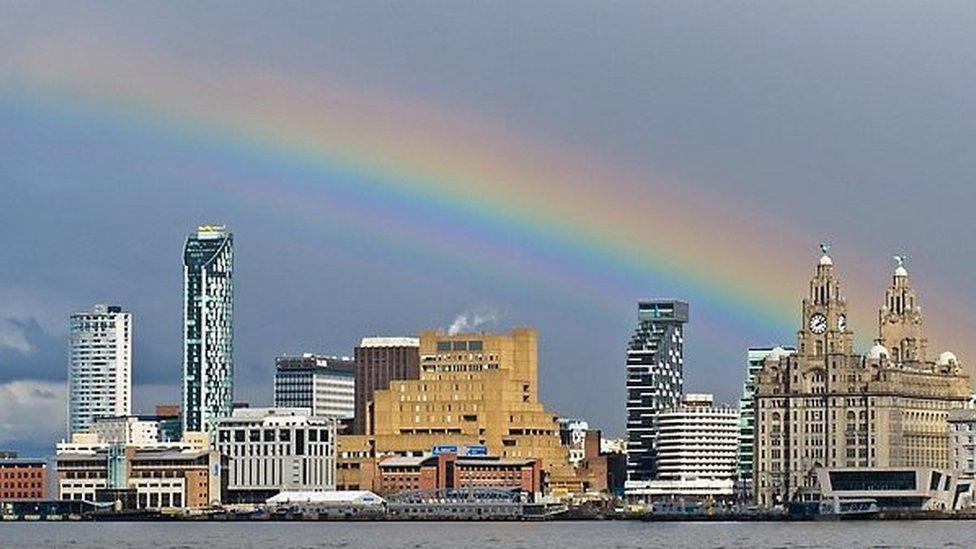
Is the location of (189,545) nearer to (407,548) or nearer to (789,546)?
(407,548)

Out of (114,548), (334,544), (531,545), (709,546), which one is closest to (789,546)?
(709,546)

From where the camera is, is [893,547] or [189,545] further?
[189,545]

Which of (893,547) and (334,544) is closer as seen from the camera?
(893,547)

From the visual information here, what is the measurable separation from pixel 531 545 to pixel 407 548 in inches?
454

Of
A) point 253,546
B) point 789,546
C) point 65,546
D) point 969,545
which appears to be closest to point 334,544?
point 253,546

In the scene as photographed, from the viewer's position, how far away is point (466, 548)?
192 meters

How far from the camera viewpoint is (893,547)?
598ft

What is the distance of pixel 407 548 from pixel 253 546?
41.4ft

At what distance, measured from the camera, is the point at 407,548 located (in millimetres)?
191750

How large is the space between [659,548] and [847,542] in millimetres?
17507

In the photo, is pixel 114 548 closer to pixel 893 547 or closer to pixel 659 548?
pixel 659 548

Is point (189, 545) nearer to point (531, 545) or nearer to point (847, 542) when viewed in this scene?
point (531, 545)

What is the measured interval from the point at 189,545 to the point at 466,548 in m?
22.1

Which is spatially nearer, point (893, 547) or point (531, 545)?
point (893, 547)
